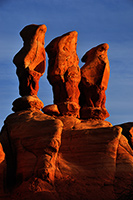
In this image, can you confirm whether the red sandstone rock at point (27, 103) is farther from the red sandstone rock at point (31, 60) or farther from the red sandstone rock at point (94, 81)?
the red sandstone rock at point (94, 81)

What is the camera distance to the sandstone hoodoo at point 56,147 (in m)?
18.8

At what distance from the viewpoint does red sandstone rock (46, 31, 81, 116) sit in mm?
23984

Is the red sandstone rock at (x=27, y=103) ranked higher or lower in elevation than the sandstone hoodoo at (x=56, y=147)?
higher

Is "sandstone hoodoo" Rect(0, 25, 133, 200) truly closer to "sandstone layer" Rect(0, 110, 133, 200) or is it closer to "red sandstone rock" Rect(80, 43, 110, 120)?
"sandstone layer" Rect(0, 110, 133, 200)

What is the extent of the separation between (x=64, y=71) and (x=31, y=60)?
1.96 meters

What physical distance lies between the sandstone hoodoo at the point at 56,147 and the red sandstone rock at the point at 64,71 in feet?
0.17

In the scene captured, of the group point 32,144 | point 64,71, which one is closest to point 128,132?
point 64,71

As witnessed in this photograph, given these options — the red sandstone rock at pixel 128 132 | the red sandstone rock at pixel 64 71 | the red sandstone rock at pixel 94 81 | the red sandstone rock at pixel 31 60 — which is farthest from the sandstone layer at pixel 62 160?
the red sandstone rock at pixel 94 81

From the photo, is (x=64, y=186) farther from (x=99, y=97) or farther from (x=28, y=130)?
(x=99, y=97)

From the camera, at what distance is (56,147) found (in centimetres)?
1938

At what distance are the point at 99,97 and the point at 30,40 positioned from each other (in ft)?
16.7

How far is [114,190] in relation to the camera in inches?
748

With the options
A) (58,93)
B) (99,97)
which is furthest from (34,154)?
(99,97)

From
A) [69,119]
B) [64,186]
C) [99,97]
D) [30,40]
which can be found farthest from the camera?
[99,97]
